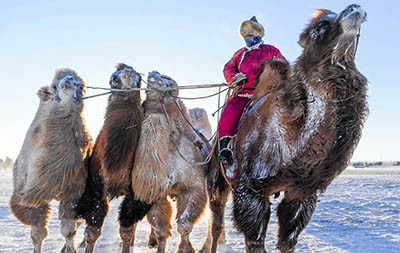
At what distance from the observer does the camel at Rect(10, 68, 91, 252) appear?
17.4 ft

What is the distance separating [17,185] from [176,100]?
213cm

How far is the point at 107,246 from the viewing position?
702cm

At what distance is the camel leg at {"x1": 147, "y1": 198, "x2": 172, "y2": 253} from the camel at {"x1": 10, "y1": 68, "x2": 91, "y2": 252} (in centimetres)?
91

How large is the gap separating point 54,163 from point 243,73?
236 cm

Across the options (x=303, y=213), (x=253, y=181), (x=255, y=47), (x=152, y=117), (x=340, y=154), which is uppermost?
(x=255, y=47)

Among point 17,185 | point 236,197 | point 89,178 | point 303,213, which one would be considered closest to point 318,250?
point 303,213

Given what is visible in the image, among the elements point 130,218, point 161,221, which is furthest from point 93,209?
point 161,221

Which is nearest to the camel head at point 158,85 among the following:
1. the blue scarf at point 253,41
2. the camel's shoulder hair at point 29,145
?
the blue scarf at point 253,41

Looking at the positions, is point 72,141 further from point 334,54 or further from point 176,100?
point 334,54

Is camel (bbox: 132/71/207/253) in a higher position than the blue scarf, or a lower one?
lower

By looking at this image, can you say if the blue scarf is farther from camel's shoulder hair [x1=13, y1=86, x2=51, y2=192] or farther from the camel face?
camel's shoulder hair [x1=13, y1=86, x2=51, y2=192]

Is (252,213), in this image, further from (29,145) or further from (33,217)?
(29,145)

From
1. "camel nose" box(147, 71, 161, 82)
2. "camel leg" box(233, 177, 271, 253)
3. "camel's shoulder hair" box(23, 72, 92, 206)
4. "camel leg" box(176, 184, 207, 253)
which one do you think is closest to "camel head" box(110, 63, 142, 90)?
"camel nose" box(147, 71, 161, 82)

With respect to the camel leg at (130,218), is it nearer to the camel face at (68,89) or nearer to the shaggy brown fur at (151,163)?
the shaggy brown fur at (151,163)
